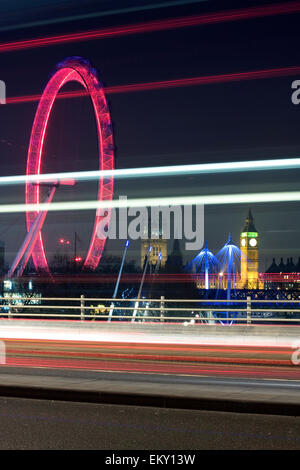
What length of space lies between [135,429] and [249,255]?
9.36 m

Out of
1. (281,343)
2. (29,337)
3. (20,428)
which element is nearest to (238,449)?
(20,428)

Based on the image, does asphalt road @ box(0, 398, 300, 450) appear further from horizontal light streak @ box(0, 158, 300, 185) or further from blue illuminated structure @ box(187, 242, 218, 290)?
blue illuminated structure @ box(187, 242, 218, 290)

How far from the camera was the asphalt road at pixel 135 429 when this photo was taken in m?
6.62

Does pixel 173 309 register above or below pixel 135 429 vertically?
above

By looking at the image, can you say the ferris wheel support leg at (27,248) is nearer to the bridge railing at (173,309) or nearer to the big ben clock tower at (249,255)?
the bridge railing at (173,309)

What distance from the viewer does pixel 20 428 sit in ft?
24.5

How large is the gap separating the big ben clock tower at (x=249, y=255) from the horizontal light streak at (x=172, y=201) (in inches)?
18.9

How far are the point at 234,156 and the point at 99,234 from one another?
367cm

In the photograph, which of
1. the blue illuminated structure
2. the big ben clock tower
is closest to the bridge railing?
the big ben clock tower

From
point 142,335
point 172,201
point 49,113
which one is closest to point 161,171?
point 172,201

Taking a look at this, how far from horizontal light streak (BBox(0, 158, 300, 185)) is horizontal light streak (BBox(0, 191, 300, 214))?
0.48m

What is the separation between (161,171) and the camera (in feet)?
45.0

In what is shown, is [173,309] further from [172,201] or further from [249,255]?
[172,201]

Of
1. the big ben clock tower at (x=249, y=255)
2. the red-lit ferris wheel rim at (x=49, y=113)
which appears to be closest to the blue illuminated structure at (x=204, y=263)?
the big ben clock tower at (x=249, y=255)
